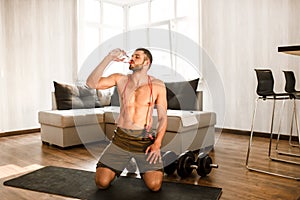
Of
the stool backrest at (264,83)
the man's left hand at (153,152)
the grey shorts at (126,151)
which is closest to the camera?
the man's left hand at (153,152)

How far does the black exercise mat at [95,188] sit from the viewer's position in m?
2.26

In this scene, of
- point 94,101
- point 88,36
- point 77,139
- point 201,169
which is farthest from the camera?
point 88,36

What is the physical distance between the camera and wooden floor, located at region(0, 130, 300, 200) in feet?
7.77

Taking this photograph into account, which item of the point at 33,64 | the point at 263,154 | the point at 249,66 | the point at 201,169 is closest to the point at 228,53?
the point at 249,66

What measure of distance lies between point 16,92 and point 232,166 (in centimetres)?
391

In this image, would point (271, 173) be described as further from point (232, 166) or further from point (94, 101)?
point (94, 101)

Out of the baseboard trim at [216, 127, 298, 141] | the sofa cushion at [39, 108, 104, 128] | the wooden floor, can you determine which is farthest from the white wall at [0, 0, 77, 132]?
the baseboard trim at [216, 127, 298, 141]

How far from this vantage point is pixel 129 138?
2.28 meters

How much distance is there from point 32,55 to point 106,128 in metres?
2.20

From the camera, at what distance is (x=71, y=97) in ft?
15.1

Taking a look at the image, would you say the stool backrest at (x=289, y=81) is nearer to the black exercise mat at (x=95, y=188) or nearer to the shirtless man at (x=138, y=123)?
the black exercise mat at (x=95, y=188)

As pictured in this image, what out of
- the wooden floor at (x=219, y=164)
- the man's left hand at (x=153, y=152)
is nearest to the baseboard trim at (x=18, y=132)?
the wooden floor at (x=219, y=164)

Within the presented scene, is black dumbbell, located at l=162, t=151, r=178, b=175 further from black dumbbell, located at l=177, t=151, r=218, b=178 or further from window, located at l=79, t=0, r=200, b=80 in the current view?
window, located at l=79, t=0, r=200, b=80

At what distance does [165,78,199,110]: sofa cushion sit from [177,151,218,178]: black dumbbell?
1.47 meters
